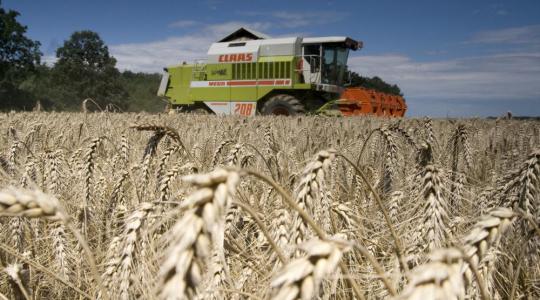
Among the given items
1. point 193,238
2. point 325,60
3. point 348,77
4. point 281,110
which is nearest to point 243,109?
point 281,110

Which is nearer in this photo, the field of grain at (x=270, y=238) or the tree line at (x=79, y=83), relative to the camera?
the field of grain at (x=270, y=238)

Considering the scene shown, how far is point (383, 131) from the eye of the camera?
2.18 m

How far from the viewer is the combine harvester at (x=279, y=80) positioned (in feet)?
54.4

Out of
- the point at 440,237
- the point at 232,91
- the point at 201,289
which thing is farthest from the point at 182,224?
the point at 232,91

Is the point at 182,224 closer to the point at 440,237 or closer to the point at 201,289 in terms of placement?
the point at 201,289

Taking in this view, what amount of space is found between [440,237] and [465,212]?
1171mm

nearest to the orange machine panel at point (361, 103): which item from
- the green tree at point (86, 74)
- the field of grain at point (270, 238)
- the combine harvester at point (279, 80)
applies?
the combine harvester at point (279, 80)

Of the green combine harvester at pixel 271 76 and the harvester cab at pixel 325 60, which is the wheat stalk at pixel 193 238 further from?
the harvester cab at pixel 325 60

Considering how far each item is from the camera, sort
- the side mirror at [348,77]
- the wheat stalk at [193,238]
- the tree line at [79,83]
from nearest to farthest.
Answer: the wheat stalk at [193,238] < the side mirror at [348,77] < the tree line at [79,83]

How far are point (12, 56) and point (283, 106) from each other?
3726 cm

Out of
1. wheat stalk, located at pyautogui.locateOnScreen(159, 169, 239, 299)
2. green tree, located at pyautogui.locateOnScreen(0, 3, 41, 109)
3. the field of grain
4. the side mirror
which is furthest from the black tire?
green tree, located at pyautogui.locateOnScreen(0, 3, 41, 109)

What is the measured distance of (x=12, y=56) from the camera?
42.0 m

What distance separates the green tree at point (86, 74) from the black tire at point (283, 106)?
142 ft

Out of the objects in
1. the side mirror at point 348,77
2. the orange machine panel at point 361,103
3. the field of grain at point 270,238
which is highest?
the side mirror at point 348,77
